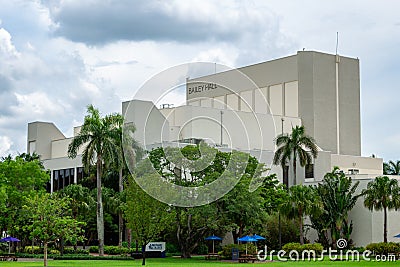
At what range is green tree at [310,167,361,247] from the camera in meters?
71.8

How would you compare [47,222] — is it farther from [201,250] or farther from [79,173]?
[79,173]

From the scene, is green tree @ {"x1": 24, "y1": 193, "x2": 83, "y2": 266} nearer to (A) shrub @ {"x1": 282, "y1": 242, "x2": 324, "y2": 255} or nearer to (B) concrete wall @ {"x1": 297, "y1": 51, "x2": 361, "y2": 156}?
(A) shrub @ {"x1": 282, "y1": 242, "x2": 324, "y2": 255}

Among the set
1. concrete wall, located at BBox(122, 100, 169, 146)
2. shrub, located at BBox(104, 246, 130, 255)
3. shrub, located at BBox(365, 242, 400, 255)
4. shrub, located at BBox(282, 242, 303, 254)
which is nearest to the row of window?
concrete wall, located at BBox(122, 100, 169, 146)

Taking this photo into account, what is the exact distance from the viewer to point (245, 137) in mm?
81750

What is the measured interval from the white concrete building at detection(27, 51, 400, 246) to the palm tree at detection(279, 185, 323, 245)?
13.7 m

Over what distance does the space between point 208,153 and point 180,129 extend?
21723 millimetres

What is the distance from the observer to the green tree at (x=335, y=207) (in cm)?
7181

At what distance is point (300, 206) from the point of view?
6394 cm

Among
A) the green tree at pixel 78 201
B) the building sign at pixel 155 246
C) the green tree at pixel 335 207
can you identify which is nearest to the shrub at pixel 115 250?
the building sign at pixel 155 246

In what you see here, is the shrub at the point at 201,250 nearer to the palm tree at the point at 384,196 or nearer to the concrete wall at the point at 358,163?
the palm tree at the point at 384,196

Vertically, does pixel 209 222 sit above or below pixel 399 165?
below

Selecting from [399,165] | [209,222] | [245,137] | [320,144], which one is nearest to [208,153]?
[209,222]

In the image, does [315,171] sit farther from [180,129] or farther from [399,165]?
[399,165]

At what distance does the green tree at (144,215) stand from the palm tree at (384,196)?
21122 millimetres
